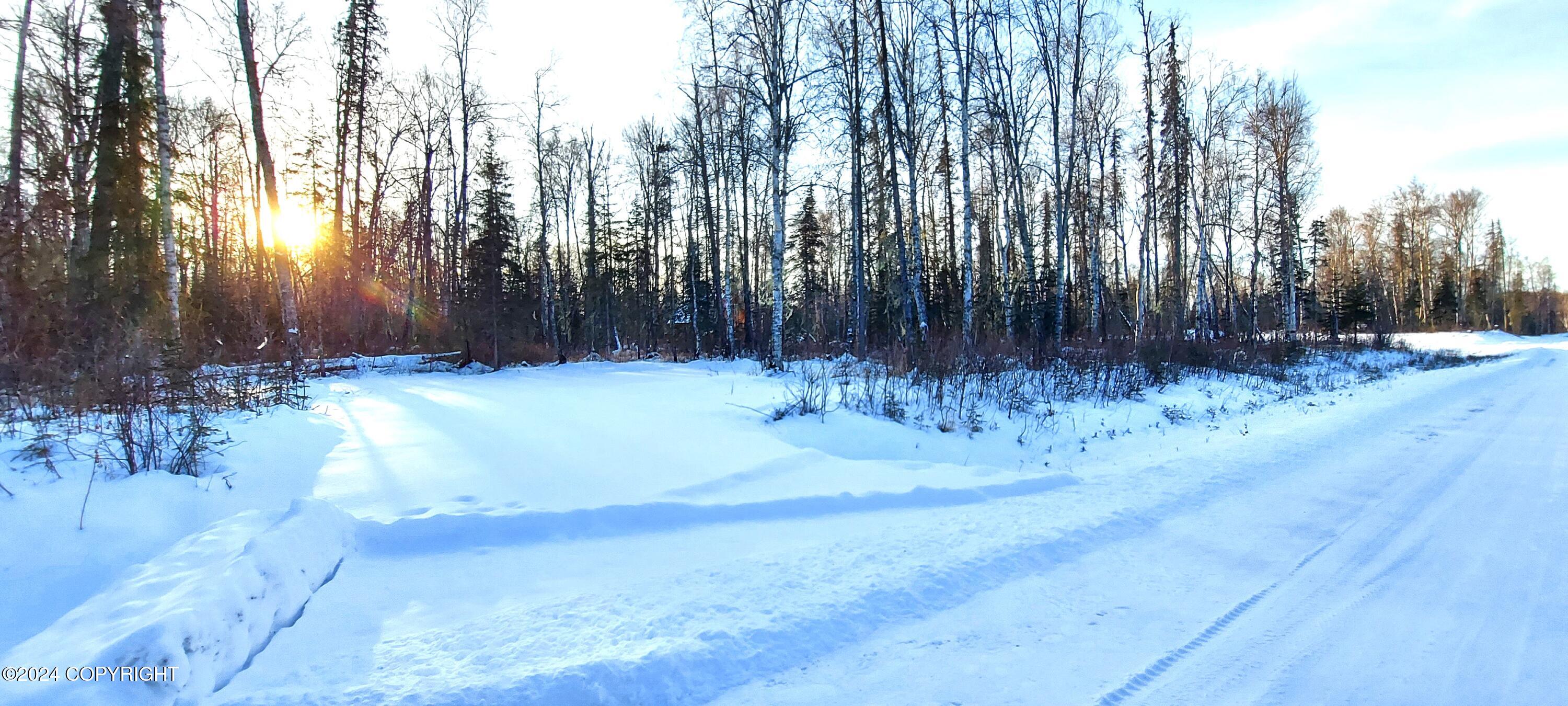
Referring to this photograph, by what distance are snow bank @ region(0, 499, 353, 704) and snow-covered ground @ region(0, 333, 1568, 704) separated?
0.06 ft

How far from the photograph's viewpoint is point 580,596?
319 cm

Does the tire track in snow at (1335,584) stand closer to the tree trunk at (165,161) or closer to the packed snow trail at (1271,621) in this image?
the packed snow trail at (1271,621)

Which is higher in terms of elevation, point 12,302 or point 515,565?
point 12,302

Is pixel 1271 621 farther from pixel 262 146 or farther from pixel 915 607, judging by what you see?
pixel 262 146

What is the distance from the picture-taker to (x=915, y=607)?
321 centimetres

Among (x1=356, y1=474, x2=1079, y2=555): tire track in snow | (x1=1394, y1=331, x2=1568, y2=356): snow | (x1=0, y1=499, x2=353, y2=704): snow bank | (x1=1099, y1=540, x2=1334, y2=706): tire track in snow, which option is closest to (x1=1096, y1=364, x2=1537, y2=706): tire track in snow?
(x1=1099, y1=540, x2=1334, y2=706): tire track in snow

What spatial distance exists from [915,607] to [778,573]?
77 centimetres

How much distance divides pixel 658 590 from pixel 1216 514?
13.8ft

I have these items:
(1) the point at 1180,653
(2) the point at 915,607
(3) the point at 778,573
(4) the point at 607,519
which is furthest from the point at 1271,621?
(4) the point at 607,519

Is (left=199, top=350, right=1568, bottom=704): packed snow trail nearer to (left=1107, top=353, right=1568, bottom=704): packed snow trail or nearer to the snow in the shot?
(left=1107, top=353, right=1568, bottom=704): packed snow trail

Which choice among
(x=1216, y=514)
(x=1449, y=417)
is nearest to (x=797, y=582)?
(x=1216, y=514)

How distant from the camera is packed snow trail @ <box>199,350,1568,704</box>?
2.49 m

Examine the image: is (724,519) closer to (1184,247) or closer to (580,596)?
(580,596)

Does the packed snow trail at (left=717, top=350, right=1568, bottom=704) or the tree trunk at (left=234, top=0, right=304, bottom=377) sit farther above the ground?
the tree trunk at (left=234, top=0, right=304, bottom=377)
